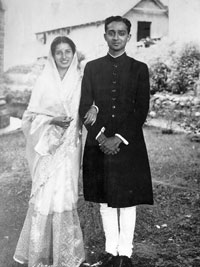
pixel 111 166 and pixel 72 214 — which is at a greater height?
pixel 111 166

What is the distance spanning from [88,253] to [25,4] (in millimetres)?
2076

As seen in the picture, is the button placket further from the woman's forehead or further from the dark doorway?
the dark doorway

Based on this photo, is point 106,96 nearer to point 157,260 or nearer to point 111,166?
point 111,166

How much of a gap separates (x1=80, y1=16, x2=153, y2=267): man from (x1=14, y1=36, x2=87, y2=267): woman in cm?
11

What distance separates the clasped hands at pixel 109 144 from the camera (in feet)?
8.05

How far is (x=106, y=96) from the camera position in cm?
254

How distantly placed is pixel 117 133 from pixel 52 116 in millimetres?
450

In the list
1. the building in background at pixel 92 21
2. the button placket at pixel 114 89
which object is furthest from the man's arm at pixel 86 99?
the building in background at pixel 92 21

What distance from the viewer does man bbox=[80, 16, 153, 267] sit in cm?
249

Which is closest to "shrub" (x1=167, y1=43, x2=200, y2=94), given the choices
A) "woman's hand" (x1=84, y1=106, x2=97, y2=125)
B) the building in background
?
the building in background

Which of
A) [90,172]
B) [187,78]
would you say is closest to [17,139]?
[90,172]

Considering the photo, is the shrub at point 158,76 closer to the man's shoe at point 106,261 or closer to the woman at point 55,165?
the woman at point 55,165

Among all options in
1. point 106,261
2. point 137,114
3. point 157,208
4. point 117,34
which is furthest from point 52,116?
point 157,208

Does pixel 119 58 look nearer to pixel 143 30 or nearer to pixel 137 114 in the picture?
pixel 137 114
